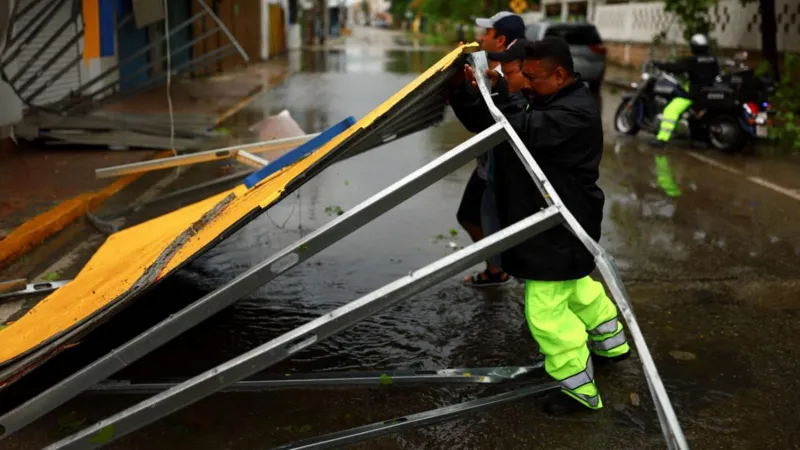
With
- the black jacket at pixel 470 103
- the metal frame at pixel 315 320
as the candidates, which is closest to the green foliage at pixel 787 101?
the black jacket at pixel 470 103

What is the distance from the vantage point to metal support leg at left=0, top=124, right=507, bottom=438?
288 cm

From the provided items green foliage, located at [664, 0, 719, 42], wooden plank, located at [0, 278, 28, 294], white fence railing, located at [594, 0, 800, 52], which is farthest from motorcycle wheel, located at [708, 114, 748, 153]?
wooden plank, located at [0, 278, 28, 294]

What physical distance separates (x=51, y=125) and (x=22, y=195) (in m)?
2.52

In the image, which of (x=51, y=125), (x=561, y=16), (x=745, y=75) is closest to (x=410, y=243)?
(x=51, y=125)

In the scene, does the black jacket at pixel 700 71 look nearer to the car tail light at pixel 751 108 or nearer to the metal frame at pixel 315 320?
the car tail light at pixel 751 108

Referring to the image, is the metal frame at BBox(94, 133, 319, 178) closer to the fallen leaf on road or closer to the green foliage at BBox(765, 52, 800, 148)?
the fallen leaf on road

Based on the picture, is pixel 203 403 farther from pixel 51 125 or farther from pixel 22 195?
pixel 51 125

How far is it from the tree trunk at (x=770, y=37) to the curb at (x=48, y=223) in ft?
41.2

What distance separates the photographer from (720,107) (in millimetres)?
10727

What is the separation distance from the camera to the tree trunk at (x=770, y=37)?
1487 cm

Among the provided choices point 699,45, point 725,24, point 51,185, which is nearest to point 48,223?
point 51,185

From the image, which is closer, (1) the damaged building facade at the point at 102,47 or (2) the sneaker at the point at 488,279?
(2) the sneaker at the point at 488,279

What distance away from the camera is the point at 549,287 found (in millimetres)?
3510

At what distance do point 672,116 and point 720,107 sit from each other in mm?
640
